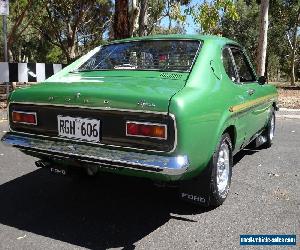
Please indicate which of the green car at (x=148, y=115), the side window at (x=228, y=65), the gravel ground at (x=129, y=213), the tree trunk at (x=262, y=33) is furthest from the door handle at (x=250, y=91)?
the tree trunk at (x=262, y=33)

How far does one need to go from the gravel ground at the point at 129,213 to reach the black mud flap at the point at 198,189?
0.60ft

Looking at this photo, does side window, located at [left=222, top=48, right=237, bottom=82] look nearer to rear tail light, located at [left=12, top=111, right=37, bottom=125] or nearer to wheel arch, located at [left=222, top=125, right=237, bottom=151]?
wheel arch, located at [left=222, top=125, right=237, bottom=151]

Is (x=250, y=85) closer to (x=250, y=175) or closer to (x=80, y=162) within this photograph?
(x=250, y=175)

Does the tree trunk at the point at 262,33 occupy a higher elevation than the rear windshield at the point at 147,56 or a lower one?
higher

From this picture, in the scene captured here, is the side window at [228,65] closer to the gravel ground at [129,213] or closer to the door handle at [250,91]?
the door handle at [250,91]

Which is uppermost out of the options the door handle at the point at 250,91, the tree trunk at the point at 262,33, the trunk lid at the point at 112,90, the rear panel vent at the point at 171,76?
Answer: the tree trunk at the point at 262,33

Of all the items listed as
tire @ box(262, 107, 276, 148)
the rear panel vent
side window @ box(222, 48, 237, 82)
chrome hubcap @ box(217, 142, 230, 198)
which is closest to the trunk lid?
the rear panel vent

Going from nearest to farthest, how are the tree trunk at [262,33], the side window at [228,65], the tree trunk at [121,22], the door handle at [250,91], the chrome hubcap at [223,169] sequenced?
the chrome hubcap at [223,169] → the side window at [228,65] → the door handle at [250,91] → the tree trunk at [121,22] → the tree trunk at [262,33]

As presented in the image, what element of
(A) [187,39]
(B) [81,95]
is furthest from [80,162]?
(A) [187,39]

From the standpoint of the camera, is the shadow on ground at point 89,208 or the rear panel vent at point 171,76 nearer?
the shadow on ground at point 89,208

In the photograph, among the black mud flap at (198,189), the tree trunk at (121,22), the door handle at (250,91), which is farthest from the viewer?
the tree trunk at (121,22)

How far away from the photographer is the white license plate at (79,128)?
11.0ft

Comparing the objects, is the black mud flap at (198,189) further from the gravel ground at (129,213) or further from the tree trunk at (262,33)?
the tree trunk at (262,33)

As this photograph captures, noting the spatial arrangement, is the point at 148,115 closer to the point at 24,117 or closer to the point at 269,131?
the point at 24,117
